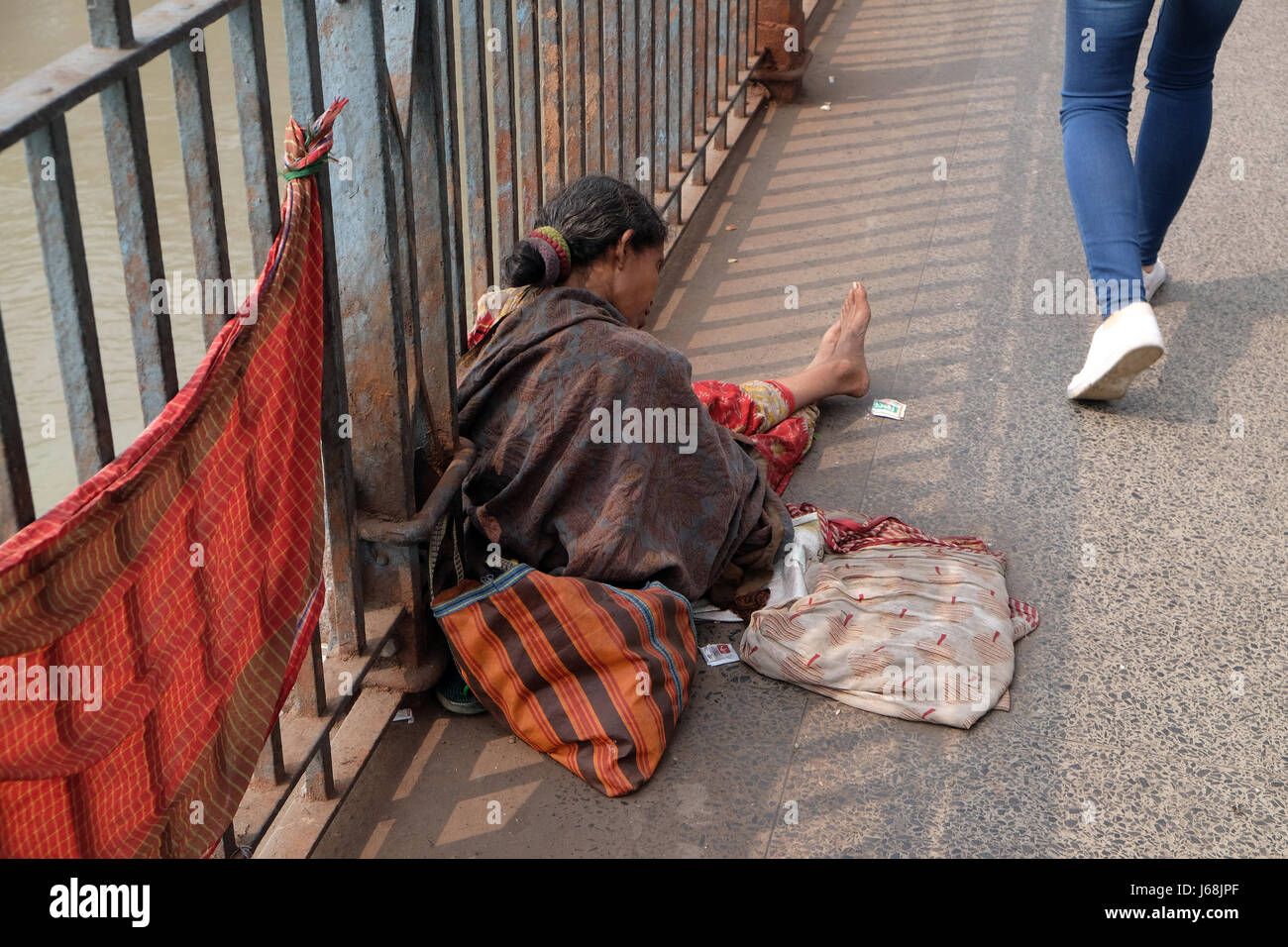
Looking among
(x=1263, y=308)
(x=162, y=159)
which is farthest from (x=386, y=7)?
(x=162, y=159)

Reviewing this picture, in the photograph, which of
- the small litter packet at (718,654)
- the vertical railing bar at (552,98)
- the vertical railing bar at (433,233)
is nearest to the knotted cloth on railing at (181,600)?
the vertical railing bar at (433,233)

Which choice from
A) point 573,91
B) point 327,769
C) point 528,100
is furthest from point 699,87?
point 327,769

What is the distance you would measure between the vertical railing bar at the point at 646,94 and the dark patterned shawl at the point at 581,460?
1504 mm

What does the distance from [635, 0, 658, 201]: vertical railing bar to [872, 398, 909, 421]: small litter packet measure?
40.6 inches

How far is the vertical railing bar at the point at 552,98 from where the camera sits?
131 inches

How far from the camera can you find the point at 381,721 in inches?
96.1

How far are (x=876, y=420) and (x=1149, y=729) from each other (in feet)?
4.03

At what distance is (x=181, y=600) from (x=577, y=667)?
2.75 feet

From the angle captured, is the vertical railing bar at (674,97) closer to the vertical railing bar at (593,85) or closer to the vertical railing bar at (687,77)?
the vertical railing bar at (687,77)

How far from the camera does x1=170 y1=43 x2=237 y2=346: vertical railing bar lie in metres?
1.72

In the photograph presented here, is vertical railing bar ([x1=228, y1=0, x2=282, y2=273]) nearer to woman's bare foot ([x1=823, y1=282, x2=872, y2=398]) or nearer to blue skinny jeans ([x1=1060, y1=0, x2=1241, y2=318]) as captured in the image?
woman's bare foot ([x1=823, y1=282, x2=872, y2=398])
